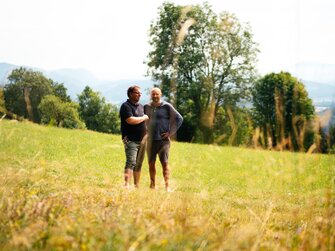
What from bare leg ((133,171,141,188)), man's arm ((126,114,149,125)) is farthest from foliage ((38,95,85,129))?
bare leg ((133,171,141,188))

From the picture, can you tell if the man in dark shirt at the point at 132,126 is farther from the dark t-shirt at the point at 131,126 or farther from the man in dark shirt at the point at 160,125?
the man in dark shirt at the point at 160,125

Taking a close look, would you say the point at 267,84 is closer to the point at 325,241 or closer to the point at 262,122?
the point at 262,122

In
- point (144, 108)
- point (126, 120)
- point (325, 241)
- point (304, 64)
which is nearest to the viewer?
point (325, 241)

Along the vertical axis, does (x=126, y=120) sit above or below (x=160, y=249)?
above

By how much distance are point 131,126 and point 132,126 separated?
0.07ft

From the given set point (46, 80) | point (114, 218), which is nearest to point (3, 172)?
point (114, 218)

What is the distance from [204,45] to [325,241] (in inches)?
1596

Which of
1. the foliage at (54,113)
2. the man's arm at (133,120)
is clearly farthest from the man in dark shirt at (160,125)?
the foliage at (54,113)

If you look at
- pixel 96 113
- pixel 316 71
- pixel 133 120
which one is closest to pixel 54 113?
pixel 133 120

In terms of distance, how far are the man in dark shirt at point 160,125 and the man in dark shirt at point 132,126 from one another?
40 cm

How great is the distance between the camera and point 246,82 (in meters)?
46.1

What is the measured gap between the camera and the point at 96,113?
90.9 metres

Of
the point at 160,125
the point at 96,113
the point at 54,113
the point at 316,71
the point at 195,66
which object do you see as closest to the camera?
the point at 316,71

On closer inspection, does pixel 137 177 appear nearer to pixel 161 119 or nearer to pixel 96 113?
pixel 161 119
